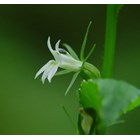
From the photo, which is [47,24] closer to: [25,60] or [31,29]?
[31,29]

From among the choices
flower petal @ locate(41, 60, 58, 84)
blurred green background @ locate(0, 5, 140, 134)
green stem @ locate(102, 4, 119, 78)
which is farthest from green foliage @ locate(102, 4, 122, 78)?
blurred green background @ locate(0, 5, 140, 134)

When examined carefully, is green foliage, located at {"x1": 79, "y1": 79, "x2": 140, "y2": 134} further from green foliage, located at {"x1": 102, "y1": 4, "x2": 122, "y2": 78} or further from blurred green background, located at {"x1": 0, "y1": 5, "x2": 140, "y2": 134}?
blurred green background, located at {"x1": 0, "y1": 5, "x2": 140, "y2": 134}

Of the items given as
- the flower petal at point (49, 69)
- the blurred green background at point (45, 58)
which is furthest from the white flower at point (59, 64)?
the blurred green background at point (45, 58)

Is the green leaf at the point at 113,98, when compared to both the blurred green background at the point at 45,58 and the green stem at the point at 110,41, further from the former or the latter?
the blurred green background at the point at 45,58

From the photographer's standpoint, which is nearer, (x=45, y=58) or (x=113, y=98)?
(x=113, y=98)

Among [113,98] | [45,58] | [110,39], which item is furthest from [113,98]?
[45,58]

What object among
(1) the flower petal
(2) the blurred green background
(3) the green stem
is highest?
(3) the green stem

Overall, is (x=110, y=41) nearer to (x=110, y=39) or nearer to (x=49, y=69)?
(x=110, y=39)
